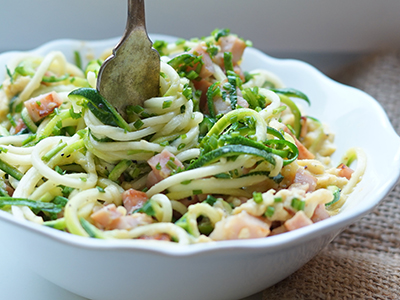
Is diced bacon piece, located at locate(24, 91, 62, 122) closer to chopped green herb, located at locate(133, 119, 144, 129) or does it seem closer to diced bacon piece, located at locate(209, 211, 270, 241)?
chopped green herb, located at locate(133, 119, 144, 129)

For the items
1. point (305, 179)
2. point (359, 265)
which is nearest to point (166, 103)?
point (305, 179)

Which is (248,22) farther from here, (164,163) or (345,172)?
(164,163)

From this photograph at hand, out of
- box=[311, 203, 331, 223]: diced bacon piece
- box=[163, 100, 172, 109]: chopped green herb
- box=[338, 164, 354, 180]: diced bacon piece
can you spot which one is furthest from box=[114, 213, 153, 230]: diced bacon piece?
→ box=[338, 164, 354, 180]: diced bacon piece

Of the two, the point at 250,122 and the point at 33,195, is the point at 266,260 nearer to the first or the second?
the point at 250,122

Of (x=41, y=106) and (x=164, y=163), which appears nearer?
(x=164, y=163)

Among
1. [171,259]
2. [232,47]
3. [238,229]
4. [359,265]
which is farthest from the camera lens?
[232,47]
